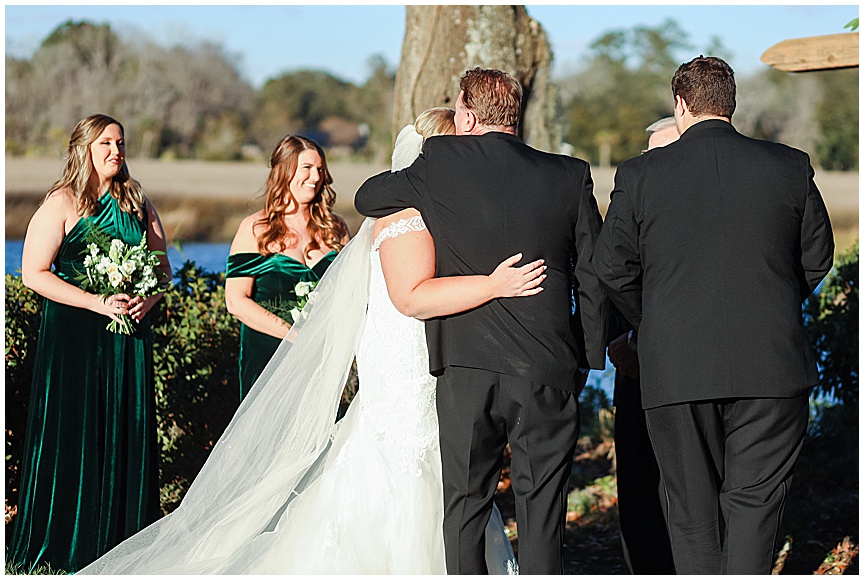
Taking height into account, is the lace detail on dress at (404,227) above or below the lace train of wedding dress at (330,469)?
above

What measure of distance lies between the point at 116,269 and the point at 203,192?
18569 mm

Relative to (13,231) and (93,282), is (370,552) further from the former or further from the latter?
(13,231)

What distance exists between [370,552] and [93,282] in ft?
5.99

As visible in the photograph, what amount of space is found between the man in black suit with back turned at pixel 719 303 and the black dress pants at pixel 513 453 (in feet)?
1.18

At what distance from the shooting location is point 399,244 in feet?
12.0

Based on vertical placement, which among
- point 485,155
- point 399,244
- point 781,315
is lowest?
point 781,315

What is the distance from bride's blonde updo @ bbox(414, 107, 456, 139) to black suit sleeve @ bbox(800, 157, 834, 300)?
4.44 ft

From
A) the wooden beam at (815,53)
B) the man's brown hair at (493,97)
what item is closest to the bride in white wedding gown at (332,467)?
the man's brown hair at (493,97)

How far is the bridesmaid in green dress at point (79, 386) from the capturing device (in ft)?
14.8

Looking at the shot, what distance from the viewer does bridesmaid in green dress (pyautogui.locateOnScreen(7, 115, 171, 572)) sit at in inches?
177

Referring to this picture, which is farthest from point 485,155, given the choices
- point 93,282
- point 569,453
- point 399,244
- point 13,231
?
point 13,231

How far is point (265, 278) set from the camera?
4.76 m

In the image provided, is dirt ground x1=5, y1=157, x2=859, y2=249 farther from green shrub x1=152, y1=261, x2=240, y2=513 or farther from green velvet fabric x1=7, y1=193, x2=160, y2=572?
green velvet fabric x1=7, y1=193, x2=160, y2=572

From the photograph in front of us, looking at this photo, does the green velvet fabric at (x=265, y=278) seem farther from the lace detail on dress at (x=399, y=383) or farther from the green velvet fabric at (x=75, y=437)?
the lace detail on dress at (x=399, y=383)
